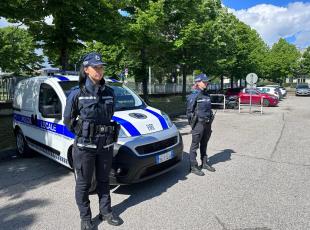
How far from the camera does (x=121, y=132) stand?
4.63 metres

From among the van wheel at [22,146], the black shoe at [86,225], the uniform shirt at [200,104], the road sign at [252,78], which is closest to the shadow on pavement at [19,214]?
the black shoe at [86,225]

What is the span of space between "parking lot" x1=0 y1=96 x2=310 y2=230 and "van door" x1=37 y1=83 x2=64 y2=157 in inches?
23.7

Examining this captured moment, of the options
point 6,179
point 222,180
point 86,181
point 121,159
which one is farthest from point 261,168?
point 6,179

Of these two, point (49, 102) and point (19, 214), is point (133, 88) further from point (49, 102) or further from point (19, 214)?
point (19, 214)

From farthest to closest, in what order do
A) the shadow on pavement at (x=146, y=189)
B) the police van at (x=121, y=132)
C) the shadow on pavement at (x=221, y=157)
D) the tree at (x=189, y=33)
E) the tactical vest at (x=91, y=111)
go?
the tree at (x=189, y=33)
the shadow on pavement at (x=221, y=157)
the police van at (x=121, y=132)
the shadow on pavement at (x=146, y=189)
the tactical vest at (x=91, y=111)

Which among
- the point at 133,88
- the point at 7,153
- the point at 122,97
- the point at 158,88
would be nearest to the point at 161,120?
the point at 122,97

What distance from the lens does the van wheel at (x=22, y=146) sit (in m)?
6.92

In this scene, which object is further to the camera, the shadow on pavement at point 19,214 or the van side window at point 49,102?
the van side window at point 49,102

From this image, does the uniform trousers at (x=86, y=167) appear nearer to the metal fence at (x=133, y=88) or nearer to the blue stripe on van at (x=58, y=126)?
the blue stripe on van at (x=58, y=126)

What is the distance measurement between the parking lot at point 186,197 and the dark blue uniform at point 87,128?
60cm

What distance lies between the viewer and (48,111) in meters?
4.90

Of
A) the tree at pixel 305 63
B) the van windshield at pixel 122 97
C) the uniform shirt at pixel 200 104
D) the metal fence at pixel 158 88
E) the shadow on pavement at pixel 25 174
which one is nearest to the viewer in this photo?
the shadow on pavement at pixel 25 174

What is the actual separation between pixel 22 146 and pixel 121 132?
357 centimetres

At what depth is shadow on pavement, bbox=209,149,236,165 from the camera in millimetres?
6771
